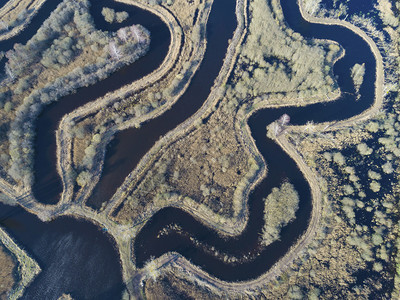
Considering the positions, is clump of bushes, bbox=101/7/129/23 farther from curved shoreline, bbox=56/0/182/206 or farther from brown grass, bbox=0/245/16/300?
brown grass, bbox=0/245/16/300

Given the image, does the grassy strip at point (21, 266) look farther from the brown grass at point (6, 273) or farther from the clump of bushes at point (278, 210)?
the clump of bushes at point (278, 210)

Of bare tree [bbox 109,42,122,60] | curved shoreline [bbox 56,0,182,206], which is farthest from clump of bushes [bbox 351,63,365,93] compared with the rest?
bare tree [bbox 109,42,122,60]

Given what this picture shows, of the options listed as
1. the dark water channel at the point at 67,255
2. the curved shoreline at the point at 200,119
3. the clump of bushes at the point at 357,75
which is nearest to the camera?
the dark water channel at the point at 67,255

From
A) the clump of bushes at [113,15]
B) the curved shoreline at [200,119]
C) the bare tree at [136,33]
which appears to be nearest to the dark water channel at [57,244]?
the curved shoreline at [200,119]

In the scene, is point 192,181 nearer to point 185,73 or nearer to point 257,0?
point 185,73

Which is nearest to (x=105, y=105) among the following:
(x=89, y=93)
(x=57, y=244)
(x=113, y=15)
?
(x=89, y=93)

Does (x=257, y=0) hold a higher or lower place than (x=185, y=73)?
higher

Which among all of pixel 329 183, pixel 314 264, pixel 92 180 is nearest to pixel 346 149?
pixel 329 183
